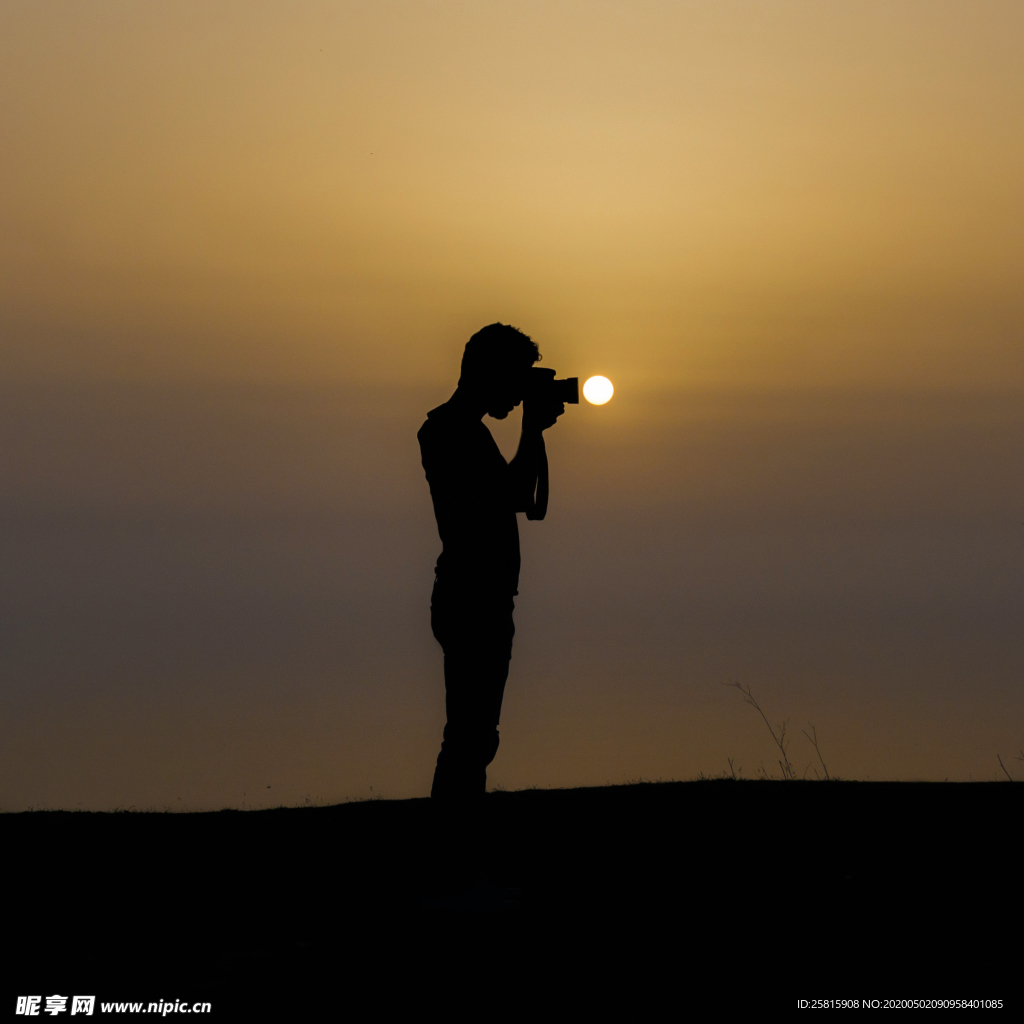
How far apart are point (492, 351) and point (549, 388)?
0.34 meters

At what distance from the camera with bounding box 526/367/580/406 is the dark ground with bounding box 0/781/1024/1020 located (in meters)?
2.00

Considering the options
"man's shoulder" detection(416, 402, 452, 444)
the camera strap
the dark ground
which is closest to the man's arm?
the camera strap

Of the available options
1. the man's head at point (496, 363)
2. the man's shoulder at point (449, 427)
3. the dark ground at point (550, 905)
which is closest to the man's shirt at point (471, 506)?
the man's shoulder at point (449, 427)

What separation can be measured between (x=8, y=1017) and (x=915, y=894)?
362 centimetres

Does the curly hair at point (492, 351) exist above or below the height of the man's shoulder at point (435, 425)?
above

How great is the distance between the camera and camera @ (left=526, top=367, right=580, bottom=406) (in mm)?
5207

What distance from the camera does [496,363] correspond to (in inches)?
200

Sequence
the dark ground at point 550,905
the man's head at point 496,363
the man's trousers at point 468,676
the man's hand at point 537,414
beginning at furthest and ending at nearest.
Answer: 1. the man's hand at point 537,414
2. the man's head at point 496,363
3. the man's trousers at point 468,676
4. the dark ground at point 550,905

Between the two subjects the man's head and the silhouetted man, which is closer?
the silhouetted man

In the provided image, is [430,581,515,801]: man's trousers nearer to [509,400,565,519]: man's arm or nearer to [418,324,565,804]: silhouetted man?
[418,324,565,804]: silhouetted man

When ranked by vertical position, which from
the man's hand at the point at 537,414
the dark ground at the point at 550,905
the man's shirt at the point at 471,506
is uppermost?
the man's hand at the point at 537,414

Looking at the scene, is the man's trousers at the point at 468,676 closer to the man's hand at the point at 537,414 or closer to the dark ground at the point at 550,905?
the dark ground at the point at 550,905

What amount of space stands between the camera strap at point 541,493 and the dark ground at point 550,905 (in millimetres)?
1467

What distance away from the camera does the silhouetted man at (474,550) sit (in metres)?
4.93
